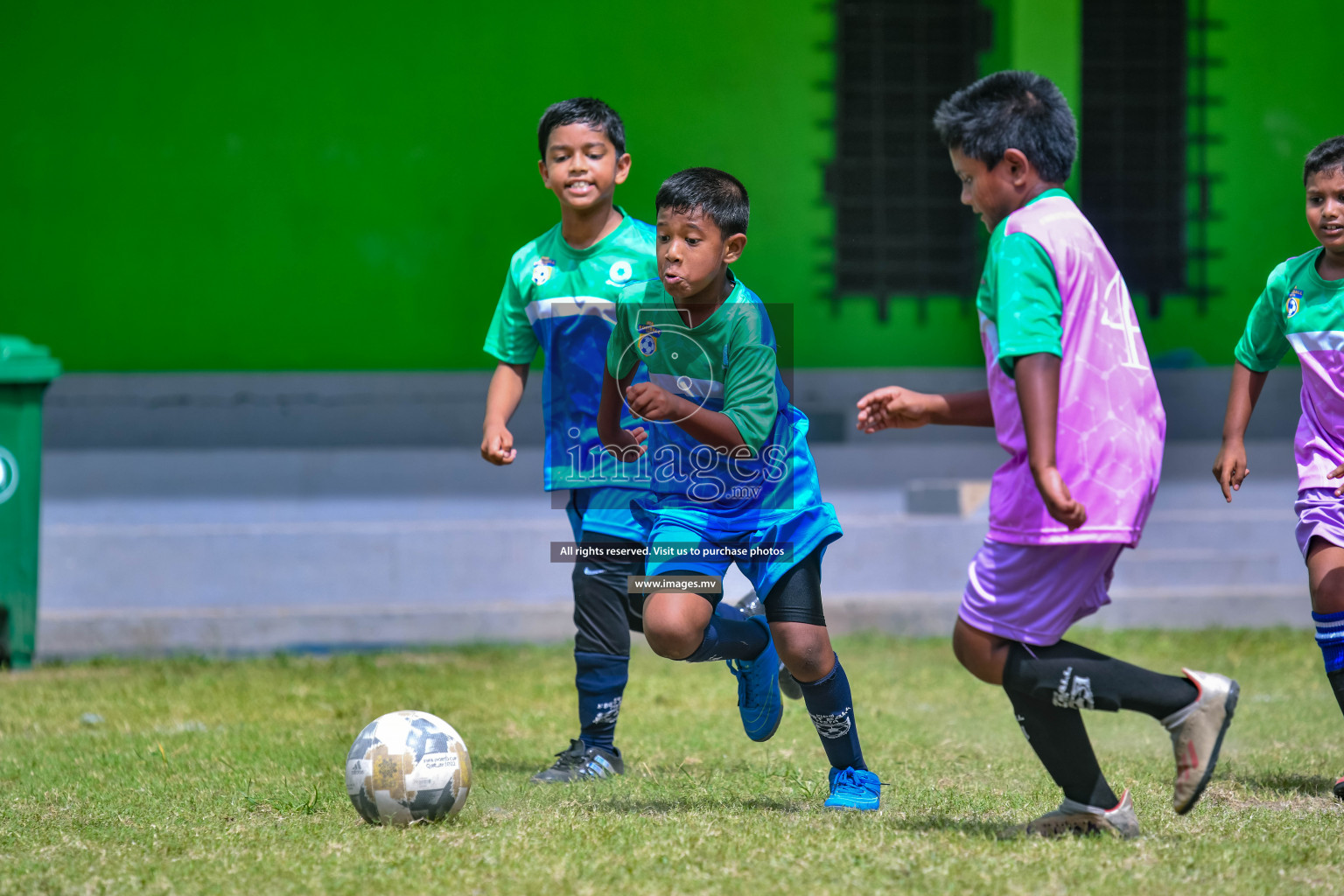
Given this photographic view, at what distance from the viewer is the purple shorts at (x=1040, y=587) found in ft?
9.53

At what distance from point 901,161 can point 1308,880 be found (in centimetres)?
847

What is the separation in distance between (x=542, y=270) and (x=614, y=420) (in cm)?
73

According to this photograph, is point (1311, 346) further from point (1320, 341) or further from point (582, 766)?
point (582, 766)

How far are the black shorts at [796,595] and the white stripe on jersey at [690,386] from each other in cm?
47

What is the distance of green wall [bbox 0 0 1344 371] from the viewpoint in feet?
32.8

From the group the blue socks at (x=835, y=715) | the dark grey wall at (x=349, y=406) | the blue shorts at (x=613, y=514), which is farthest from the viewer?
the dark grey wall at (x=349, y=406)

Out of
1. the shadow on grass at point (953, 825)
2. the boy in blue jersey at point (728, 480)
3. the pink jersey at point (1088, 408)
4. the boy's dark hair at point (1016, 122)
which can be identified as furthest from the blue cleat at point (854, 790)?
the boy's dark hair at point (1016, 122)

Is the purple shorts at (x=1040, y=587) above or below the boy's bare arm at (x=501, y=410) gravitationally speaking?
below

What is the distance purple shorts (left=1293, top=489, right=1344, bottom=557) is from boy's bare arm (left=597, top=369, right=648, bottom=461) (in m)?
1.81

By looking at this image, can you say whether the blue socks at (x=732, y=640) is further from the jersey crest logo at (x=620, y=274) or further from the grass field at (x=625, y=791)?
the jersey crest logo at (x=620, y=274)

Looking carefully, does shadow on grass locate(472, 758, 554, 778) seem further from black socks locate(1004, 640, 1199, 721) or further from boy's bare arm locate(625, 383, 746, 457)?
black socks locate(1004, 640, 1199, 721)

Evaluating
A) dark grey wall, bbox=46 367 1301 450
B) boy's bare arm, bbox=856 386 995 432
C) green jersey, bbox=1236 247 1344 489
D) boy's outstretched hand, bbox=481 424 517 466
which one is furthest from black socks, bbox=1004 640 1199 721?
dark grey wall, bbox=46 367 1301 450

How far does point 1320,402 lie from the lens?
12.6ft

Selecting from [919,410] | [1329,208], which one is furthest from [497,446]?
[1329,208]
